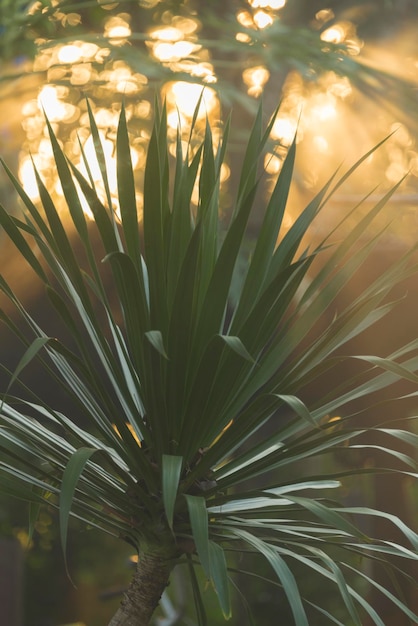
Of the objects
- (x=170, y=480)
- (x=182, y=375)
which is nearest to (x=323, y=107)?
(x=182, y=375)

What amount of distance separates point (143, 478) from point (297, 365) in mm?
255

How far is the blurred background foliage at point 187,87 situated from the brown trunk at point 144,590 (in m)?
1.69

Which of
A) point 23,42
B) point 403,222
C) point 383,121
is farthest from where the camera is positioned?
point 383,121

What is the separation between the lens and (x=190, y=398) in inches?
40.2

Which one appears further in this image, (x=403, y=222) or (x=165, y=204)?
(x=403, y=222)

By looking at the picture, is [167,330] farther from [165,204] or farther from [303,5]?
[303,5]

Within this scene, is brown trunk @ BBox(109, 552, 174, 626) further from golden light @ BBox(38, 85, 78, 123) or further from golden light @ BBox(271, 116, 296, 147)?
golden light @ BBox(271, 116, 296, 147)

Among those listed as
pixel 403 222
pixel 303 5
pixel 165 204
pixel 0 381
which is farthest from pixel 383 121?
pixel 165 204

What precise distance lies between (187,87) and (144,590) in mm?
4158

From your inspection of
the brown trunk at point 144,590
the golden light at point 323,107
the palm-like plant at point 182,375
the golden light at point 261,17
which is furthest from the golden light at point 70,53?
the brown trunk at point 144,590

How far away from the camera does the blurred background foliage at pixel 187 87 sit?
372 centimetres

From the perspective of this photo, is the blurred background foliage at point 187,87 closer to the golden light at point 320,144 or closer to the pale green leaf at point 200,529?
the golden light at point 320,144

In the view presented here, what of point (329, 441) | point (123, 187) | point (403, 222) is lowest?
point (329, 441)

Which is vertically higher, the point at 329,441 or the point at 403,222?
the point at 403,222
